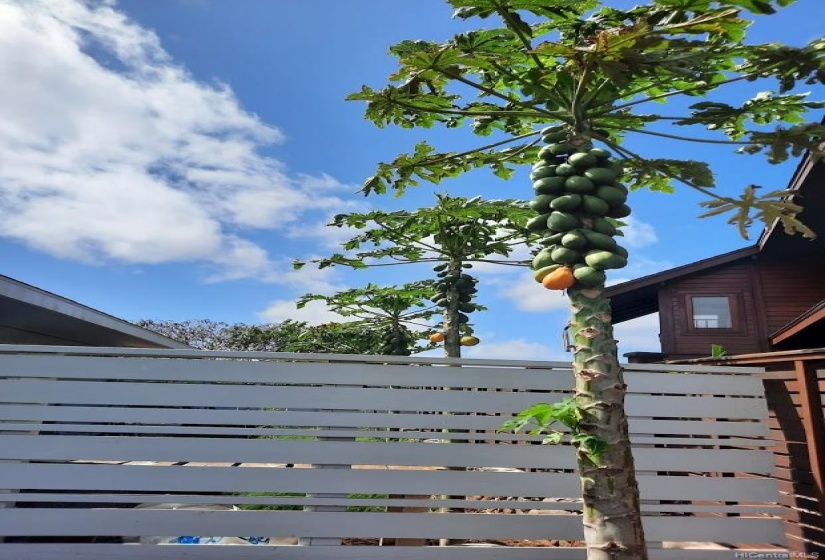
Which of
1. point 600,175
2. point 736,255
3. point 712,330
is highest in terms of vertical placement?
point 736,255

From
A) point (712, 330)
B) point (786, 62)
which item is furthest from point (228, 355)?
point (712, 330)

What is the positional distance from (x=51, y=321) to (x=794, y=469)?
31.4ft

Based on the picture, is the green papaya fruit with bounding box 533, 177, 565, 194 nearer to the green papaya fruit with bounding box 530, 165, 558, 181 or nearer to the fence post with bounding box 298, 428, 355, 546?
the green papaya fruit with bounding box 530, 165, 558, 181

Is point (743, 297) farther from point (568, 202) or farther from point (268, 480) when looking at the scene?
point (268, 480)

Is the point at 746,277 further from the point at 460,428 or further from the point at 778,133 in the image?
the point at 460,428

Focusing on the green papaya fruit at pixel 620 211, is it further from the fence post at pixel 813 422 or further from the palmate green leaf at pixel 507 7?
the fence post at pixel 813 422

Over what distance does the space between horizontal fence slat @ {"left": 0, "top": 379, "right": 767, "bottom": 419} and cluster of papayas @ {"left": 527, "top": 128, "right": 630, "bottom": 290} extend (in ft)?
4.25

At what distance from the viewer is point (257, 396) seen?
12.1 ft

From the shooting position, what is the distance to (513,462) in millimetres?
3750

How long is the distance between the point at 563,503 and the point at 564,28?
3.76m

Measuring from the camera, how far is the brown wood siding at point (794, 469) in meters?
3.78

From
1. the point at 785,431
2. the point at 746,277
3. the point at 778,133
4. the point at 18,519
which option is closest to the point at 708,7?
the point at 778,133

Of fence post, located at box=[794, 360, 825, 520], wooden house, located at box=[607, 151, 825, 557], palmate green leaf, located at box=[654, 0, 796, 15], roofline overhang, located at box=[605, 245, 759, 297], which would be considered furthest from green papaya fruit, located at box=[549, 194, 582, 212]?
roofline overhang, located at box=[605, 245, 759, 297]

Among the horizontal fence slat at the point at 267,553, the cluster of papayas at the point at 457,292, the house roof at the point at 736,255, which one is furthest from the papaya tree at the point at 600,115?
the house roof at the point at 736,255
